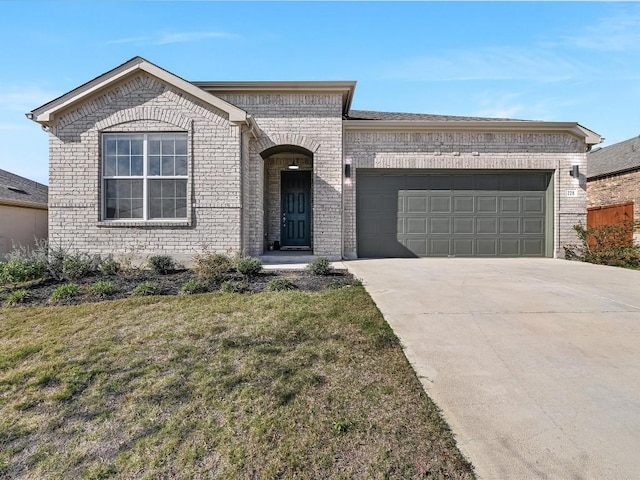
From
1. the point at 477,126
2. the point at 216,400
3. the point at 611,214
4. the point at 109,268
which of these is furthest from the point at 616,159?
the point at 216,400

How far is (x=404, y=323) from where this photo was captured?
4469 mm

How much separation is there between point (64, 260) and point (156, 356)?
206 inches

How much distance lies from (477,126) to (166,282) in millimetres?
9616

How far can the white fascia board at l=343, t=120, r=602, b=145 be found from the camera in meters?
10.9

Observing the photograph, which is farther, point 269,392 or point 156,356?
point 156,356

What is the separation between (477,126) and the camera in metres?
11.0

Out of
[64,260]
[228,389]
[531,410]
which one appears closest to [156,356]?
[228,389]

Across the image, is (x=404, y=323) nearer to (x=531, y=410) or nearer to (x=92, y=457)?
(x=531, y=410)

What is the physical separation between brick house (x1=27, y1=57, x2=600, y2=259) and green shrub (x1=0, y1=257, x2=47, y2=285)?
1722mm

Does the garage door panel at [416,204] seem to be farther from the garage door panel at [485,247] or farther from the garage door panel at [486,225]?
the garage door panel at [485,247]

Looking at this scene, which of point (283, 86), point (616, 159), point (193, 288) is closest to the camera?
point (193, 288)

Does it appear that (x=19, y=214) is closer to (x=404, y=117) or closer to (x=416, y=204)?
(x=416, y=204)

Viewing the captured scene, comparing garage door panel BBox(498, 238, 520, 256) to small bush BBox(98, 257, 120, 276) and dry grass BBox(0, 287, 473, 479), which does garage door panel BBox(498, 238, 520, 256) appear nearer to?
dry grass BBox(0, 287, 473, 479)

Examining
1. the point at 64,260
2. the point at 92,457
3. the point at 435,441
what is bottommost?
the point at 92,457
